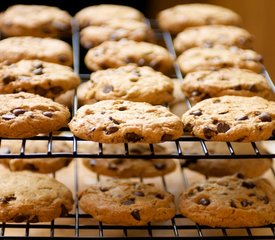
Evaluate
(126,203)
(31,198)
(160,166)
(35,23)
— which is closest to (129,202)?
(126,203)

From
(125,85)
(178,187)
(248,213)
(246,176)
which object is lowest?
(178,187)

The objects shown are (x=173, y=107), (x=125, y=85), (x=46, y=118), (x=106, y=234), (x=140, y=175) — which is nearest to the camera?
(x=46, y=118)

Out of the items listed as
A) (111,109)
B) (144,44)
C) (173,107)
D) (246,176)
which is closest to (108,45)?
(144,44)

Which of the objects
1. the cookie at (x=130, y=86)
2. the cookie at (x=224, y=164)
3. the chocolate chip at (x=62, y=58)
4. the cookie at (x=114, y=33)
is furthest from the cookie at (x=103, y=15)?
the cookie at (x=224, y=164)

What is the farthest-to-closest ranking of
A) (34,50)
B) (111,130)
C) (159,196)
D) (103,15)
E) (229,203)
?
(103,15) → (34,50) → (159,196) → (229,203) → (111,130)

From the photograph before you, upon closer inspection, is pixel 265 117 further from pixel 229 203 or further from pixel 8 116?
pixel 8 116

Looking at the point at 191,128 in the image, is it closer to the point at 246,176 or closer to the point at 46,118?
the point at 46,118
